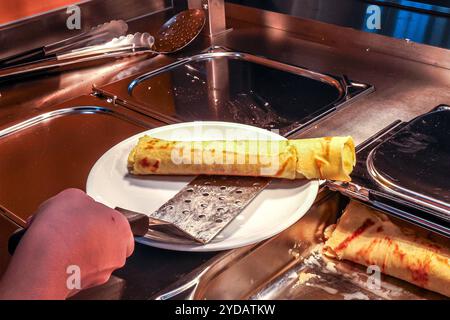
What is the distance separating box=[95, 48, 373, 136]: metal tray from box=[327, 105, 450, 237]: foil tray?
16 cm

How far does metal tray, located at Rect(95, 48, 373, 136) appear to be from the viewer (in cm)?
109

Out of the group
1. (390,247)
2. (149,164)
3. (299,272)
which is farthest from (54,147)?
(390,247)

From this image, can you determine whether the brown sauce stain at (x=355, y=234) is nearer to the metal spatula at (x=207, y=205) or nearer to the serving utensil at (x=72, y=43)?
the metal spatula at (x=207, y=205)

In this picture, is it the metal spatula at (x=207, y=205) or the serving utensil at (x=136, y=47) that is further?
the serving utensil at (x=136, y=47)

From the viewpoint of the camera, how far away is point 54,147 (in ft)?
3.40

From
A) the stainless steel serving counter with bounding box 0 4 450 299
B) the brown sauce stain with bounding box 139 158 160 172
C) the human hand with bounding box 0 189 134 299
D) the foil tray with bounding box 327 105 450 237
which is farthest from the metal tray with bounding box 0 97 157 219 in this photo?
the foil tray with bounding box 327 105 450 237

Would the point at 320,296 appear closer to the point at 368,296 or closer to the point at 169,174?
the point at 368,296

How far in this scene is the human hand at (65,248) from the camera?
1.96 feet

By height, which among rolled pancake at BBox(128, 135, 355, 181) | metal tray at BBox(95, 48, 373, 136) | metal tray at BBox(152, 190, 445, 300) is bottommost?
metal tray at BBox(152, 190, 445, 300)

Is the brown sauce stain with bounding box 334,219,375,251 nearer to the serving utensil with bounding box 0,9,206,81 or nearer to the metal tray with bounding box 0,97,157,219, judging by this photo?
the metal tray with bounding box 0,97,157,219

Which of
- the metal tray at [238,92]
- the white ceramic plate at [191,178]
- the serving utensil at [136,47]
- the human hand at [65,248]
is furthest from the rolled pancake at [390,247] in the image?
the serving utensil at [136,47]

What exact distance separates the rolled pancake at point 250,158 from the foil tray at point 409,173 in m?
0.05

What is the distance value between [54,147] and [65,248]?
0.46 meters
